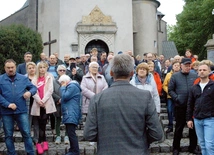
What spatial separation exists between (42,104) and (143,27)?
17.1 metres

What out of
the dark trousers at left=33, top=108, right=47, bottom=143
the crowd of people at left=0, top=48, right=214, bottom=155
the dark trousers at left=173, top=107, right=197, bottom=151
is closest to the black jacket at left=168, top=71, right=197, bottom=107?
the crowd of people at left=0, top=48, right=214, bottom=155

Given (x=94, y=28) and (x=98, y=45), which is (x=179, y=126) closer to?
(x=94, y=28)

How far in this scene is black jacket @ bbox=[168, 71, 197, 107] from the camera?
289 inches

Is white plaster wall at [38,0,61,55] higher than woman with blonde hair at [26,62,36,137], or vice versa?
white plaster wall at [38,0,61,55]

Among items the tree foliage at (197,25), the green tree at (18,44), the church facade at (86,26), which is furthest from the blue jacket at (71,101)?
the tree foliage at (197,25)

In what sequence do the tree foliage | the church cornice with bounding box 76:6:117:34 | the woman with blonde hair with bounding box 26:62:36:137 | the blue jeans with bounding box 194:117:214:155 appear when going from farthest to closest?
the tree foliage → the church cornice with bounding box 76:6:117:34 → the woman with blonde hair with bounding box 26:62:36:137 → the blue jeans with bounding box 194:117:214:155

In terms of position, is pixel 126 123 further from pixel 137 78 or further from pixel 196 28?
pixel 196 28

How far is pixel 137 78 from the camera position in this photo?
7.08m

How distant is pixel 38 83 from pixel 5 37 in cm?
1314

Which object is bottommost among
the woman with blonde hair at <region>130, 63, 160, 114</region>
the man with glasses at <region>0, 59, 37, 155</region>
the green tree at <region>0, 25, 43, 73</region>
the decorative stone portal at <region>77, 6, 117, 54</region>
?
the man with glasses at <region>0, 59, 37, 155</region>

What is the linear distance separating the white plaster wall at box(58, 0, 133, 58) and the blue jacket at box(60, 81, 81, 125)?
45.6 feet

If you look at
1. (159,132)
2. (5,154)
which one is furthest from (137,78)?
(159,132)

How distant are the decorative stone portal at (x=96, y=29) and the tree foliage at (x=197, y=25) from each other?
14.2 metres

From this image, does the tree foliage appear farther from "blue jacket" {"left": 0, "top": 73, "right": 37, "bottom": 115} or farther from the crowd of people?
"blue jacket" {"left": 0, "top": 73, "right": 37, "bottom": 115}
